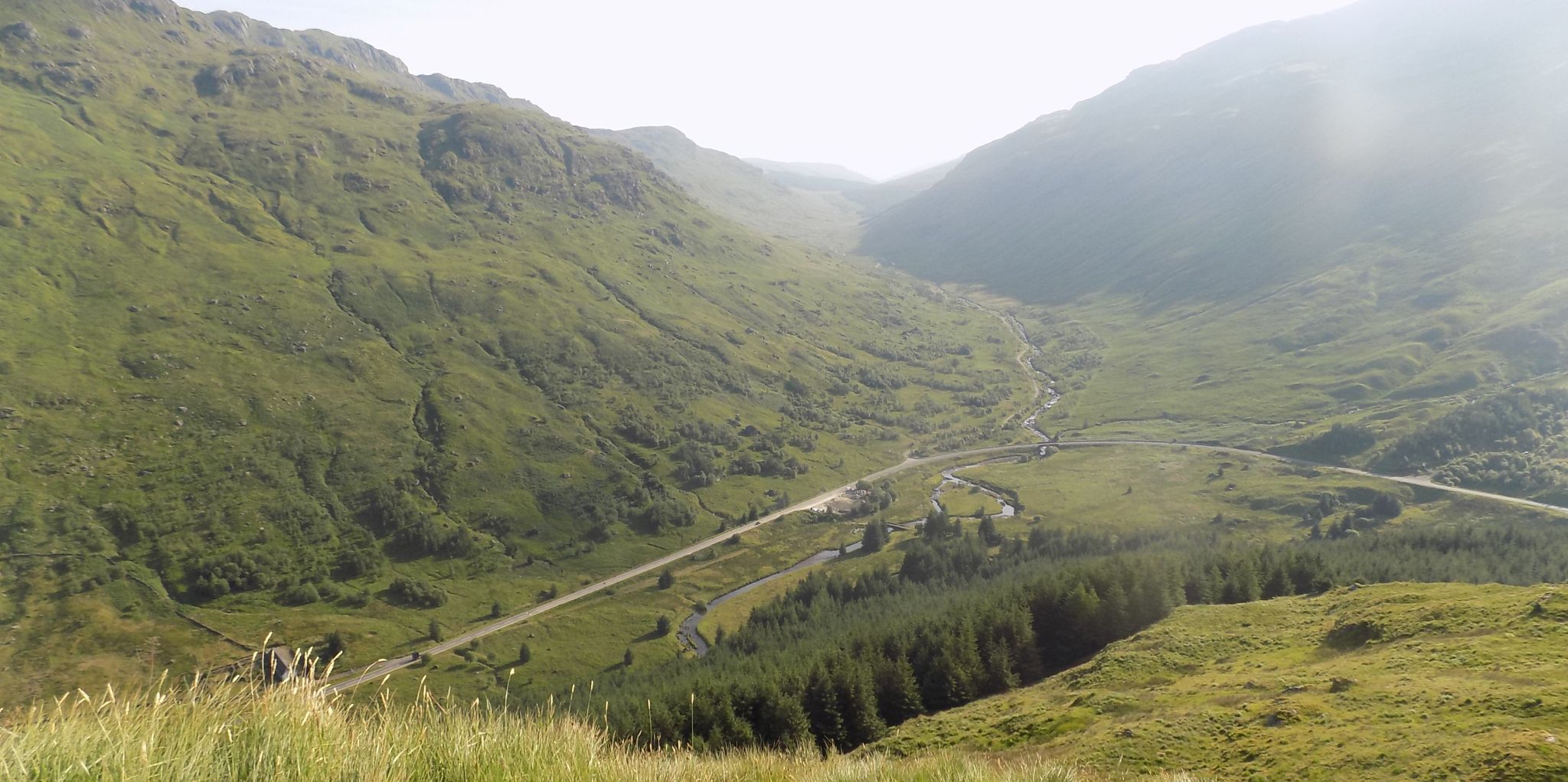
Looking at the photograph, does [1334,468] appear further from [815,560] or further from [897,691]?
[897,691]

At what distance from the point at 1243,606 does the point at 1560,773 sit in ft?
136

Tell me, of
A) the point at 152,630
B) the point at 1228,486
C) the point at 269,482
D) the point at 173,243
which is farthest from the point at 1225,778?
the point at 173,243

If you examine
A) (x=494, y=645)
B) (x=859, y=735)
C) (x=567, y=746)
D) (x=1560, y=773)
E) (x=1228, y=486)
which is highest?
(x=567, y=746)

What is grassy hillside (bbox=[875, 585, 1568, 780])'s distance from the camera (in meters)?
22.5

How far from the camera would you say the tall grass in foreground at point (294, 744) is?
5117 millimetres

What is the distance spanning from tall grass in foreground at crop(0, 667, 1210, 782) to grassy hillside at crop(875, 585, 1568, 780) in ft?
41.1

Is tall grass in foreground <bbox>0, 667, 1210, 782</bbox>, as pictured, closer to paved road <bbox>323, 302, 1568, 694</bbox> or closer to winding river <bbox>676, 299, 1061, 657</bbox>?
paved road <bbox>323, 302, 1568, 694</bbox>

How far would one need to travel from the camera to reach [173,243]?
193 m

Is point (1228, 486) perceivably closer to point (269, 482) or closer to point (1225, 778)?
point (1225, 778)

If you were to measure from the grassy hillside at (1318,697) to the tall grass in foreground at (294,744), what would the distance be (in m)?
12.5

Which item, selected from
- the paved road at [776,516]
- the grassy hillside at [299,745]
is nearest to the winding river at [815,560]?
the paved road at [776,516]

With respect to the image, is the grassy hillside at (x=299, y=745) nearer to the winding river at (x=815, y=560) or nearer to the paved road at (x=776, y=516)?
the paved road at (x=776, y=516)

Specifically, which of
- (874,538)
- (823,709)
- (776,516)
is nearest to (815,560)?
(874,538)

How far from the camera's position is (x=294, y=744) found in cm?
588
